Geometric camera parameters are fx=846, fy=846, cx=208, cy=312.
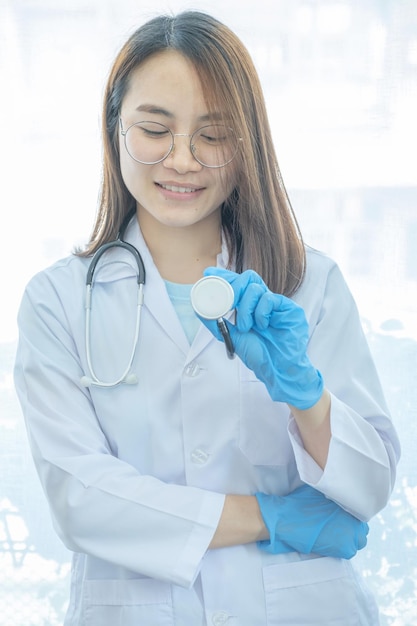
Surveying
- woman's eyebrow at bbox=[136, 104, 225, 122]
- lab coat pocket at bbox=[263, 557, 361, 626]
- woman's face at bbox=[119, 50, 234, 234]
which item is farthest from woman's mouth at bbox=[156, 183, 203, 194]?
lab coat pocket at bbox=[263, 557, 361, 626]

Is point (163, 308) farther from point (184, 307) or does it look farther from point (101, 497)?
point (101, 497)

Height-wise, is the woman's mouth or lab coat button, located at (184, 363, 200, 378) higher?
the woman's mouth

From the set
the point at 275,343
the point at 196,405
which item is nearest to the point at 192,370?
the point at 196,405

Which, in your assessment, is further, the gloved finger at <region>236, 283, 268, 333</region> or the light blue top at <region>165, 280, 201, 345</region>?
the light blue top at <region>165, 280, 201, 345</region>

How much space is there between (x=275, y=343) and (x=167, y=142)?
0.40 metres

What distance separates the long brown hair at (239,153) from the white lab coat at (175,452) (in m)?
0.08

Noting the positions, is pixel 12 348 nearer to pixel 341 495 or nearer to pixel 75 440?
pixel 75 440

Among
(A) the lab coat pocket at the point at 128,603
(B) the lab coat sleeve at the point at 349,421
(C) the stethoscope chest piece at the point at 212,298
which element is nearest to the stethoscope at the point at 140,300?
(C) the stethoscope chest piece at the point at 212,298

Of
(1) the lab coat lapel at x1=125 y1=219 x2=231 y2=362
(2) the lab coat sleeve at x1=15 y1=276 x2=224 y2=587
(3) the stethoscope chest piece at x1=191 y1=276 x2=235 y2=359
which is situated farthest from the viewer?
(1) the lab coat lapel at x1=125 y1=219 x2=231 y2=362

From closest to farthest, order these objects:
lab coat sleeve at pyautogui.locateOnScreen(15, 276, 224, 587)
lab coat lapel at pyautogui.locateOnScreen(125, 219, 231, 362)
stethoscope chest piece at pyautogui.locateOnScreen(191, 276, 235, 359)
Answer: stethoscope chest piece at pyautogui.locateOnScreen(191, 276, 235, 359), lab coat sleeve at pyautogui.locateOnScreen(15, 276, 224, 587), lab coat lapel at pyautogui.locateOnScreen(125, 219, 231, 362)

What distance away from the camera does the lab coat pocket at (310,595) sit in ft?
4.58

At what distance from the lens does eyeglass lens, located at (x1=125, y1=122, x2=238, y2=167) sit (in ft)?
4.65

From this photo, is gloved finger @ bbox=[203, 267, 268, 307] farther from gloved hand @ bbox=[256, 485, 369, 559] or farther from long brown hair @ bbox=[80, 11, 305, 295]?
gloved hand @ bbox=[256, 485, 369, 559]

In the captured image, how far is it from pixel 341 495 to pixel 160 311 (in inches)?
17.3
